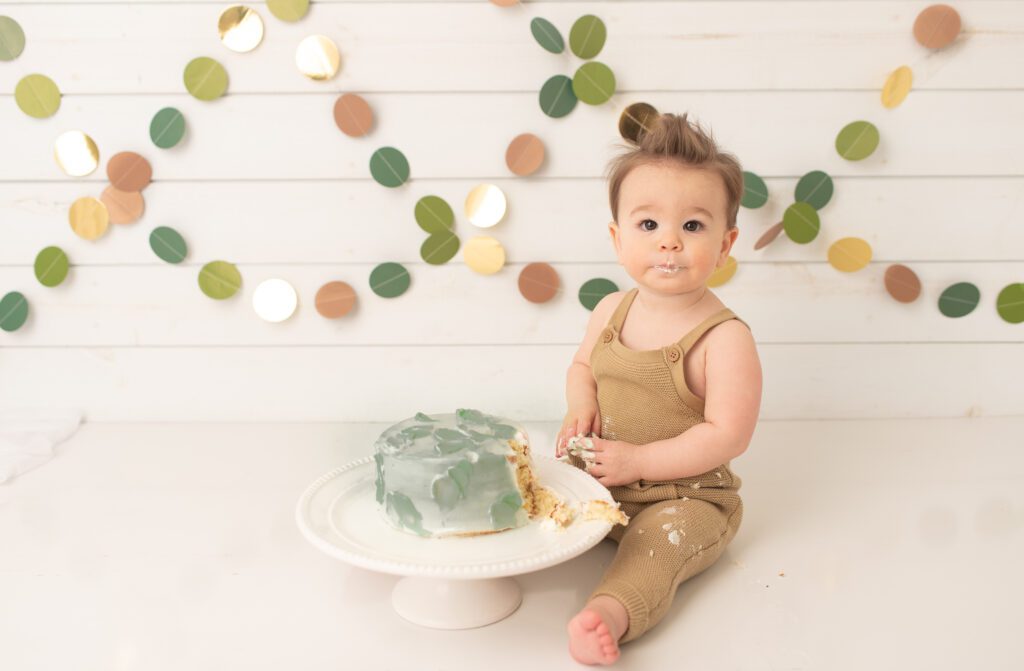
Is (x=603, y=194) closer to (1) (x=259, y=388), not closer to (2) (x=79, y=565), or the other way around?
(1) (x=259, y=388)

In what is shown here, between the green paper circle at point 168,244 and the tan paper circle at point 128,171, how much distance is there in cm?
8

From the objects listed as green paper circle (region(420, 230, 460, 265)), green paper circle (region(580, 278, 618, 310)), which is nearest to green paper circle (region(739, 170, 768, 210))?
green paper circle (region(580, 278, 618, 310))

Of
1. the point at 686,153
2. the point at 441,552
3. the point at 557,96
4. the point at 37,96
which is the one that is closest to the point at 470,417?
the point at 441,552

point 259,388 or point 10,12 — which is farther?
Result: point 259,388

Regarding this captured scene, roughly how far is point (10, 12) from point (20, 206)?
30cm

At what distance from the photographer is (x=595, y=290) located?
142 centimetres

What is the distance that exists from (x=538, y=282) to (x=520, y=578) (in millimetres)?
563

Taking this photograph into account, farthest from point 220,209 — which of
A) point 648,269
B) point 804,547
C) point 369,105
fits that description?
point 804,547

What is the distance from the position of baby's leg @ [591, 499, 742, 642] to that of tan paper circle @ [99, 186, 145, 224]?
0.94m

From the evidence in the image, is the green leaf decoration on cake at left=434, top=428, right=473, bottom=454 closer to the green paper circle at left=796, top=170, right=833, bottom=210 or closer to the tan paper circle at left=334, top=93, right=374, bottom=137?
the tan paper circle at left=334, top=93, right=374, bottom=137

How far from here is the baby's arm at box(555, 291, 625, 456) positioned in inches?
43.8

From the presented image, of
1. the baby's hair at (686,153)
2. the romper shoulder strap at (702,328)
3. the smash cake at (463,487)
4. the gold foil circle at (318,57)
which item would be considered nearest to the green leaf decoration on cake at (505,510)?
the smash cake at (463,487)

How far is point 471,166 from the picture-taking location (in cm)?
139

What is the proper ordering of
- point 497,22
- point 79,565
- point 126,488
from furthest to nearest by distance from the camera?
point 497,22 → point 126,488 → point 79,565
